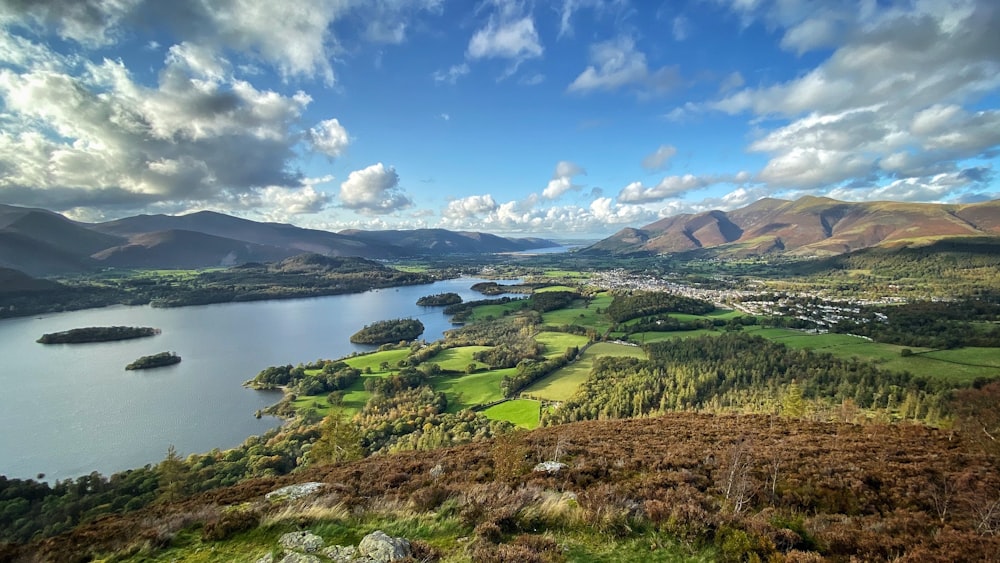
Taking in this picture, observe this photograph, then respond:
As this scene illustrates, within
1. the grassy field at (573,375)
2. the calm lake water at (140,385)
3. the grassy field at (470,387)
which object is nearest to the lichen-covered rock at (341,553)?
the grassy field at (470,387)

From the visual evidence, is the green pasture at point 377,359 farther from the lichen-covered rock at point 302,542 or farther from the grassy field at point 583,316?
the lichen-covered rock at point 302,542

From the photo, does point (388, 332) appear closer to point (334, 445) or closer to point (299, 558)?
point (334, 445)

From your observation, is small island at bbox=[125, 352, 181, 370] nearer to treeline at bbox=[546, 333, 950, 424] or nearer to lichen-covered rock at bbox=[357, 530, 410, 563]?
treeline at bbox=[546, 333, 950, 424]

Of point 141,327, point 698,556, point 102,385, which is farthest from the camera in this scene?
point 141,327

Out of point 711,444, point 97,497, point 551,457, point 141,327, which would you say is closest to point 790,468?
point 711,444

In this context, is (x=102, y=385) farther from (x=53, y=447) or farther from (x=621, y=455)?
(x=621, y=455)

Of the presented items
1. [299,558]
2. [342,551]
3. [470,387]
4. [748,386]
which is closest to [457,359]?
[470,387]

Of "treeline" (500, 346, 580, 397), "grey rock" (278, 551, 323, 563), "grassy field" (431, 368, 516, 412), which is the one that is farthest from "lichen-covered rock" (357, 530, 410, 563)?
"treeline" (500, 346, 580, 397)
